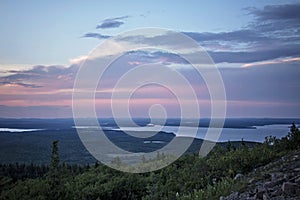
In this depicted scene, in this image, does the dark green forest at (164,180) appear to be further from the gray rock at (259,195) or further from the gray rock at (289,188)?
the gray rock at (289,188)

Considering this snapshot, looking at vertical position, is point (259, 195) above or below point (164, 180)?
above

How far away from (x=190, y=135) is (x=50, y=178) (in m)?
22.1

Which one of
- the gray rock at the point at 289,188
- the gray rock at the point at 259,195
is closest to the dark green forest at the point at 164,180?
the gray rock at the point at 259,195

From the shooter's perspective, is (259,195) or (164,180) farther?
(164,180)

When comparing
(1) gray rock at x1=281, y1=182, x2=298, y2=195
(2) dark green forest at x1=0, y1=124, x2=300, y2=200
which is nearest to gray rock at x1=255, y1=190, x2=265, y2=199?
(1) gray rock at x1=281, y1=182, x2=298, y2=195

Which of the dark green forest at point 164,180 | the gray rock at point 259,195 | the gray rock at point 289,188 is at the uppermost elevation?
the gray rock at point 289,188

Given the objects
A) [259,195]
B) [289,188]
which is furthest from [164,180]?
[289,188]

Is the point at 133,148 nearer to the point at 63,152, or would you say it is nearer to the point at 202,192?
the point at 63,152

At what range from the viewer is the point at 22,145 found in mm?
97688

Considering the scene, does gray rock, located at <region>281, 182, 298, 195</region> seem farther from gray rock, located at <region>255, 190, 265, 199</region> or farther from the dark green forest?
the dark green forest

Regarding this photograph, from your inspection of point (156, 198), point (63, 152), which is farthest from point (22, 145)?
point (156, 198)

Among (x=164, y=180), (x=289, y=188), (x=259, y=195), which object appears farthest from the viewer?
(x=164, y=180)

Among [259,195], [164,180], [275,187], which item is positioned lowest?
[164,180]

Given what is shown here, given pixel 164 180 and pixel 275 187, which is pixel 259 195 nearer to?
pixel 275 187
